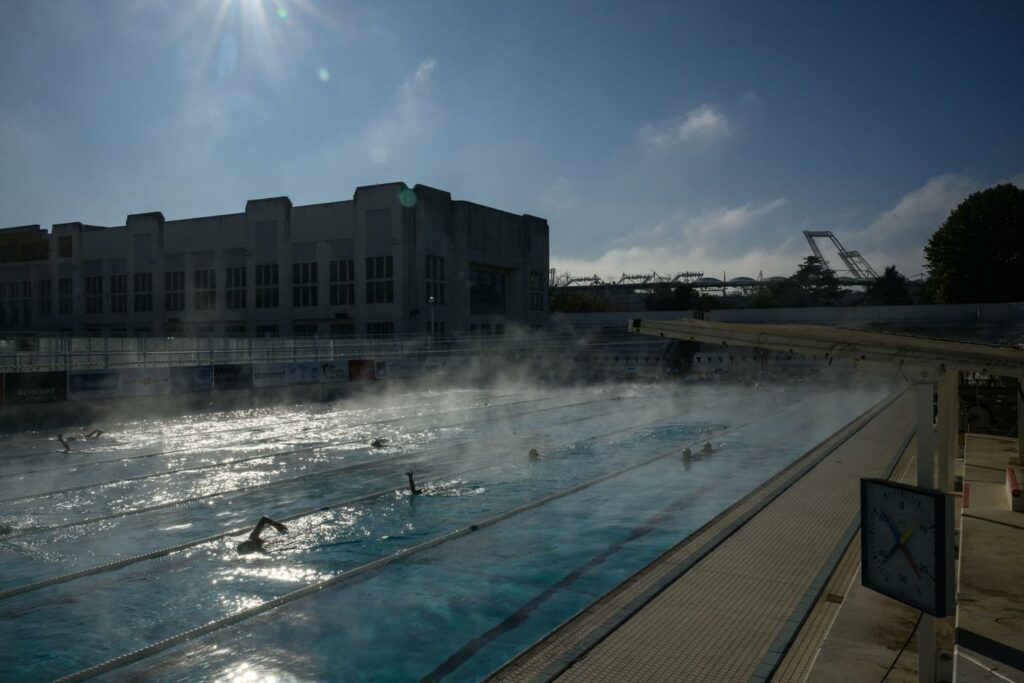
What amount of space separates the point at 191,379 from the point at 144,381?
1.89 metres

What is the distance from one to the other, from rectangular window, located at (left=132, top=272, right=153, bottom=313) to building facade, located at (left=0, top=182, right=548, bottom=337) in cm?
12

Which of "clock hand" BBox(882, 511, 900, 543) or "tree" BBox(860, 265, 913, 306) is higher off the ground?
"tree" BBox(860, 265, 913, 306)

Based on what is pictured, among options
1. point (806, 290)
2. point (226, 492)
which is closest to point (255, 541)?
point (226, 492)

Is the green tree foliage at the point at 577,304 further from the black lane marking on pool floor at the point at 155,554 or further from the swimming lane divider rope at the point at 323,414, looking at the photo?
the black lane marking on pool floor at the point at 155,554

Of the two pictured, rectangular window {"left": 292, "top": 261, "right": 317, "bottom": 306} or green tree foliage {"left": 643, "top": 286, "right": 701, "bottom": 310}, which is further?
green tree foliage {"left": 643, "top": 286, "right": 701, "bottom": 310}

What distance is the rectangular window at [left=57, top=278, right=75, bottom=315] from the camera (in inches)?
2613

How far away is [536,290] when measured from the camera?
6731 cm

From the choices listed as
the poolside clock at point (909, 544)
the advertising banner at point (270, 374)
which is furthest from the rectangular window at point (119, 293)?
the poolside clock at point (909, 544)

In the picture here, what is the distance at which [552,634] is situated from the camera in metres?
6.62

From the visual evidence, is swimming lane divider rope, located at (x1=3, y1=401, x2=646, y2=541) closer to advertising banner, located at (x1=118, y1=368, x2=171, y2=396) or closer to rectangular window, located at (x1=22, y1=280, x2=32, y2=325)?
advertising banner, located at (x1=118, y1=368, x2=171, y2=396)

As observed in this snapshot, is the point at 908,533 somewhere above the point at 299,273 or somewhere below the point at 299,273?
below

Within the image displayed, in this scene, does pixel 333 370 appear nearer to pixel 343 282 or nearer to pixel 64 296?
pixel 343 282

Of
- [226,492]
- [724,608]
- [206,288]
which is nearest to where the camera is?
[724,608]

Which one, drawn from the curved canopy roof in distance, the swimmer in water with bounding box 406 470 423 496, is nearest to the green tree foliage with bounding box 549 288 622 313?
the swimmer in water with bounding box 406 470 423 496
